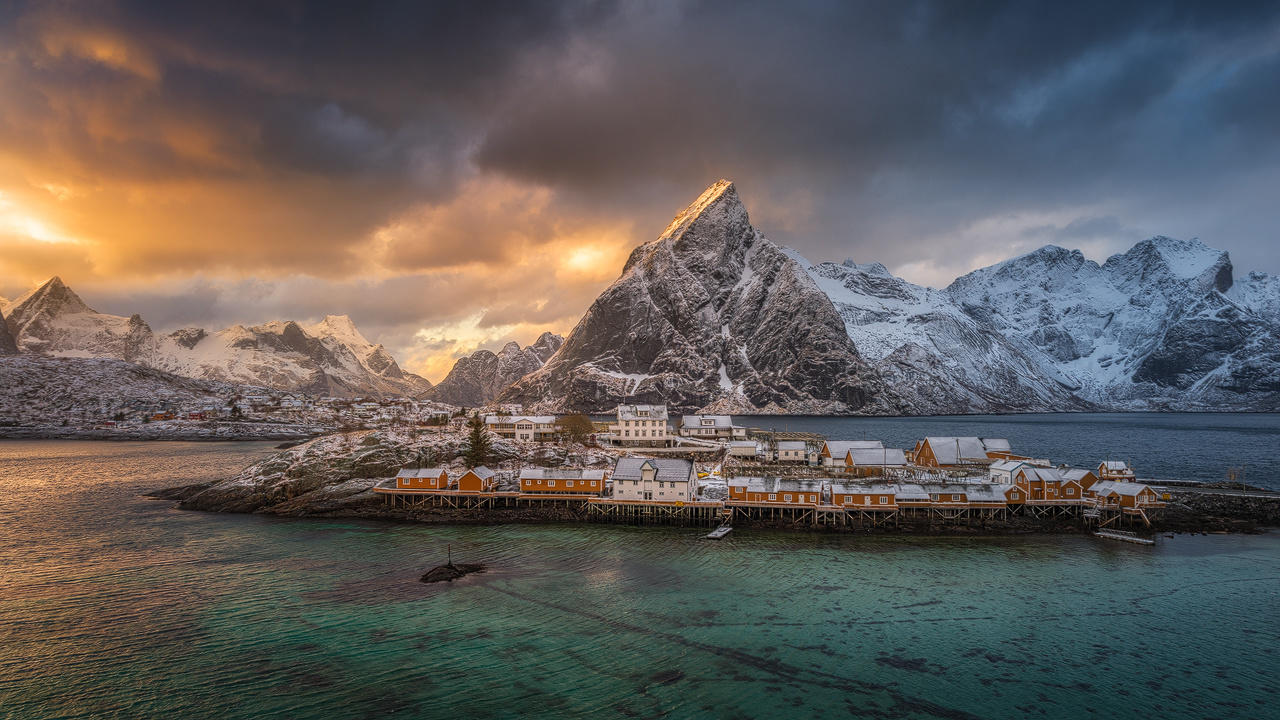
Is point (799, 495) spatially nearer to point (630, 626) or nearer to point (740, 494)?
point (740, 494)

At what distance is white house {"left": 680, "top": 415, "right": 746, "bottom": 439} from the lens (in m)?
127

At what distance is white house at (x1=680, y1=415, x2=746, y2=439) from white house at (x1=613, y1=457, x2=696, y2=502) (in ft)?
189

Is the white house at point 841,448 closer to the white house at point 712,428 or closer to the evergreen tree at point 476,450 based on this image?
the white house at point 712,428

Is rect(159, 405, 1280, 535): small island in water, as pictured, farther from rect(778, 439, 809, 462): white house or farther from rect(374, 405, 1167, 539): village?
rect(778, 439, 809, 462): white house

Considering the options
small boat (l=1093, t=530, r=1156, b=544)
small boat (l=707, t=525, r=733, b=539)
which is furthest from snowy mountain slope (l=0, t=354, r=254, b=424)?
small boat (l=1093, t=530, r=1156, b=544)

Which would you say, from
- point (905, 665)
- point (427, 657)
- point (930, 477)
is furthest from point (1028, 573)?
point (427, 657)

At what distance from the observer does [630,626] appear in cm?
3559

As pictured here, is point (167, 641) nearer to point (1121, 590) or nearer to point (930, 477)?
point (1121, 590)

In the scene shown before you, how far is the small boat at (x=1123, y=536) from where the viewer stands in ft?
188

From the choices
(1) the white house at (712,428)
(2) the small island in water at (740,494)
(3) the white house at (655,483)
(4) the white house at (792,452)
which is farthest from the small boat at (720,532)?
(1) the white house at (712,428)

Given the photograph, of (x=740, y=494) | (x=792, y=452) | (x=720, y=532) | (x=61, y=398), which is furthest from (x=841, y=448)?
(x=61, y=398)

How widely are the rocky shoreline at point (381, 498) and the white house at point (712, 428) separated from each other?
41.4m

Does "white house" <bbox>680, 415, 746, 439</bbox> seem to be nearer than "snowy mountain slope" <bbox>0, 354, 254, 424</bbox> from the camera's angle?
Yes

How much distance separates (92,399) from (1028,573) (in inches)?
9411
